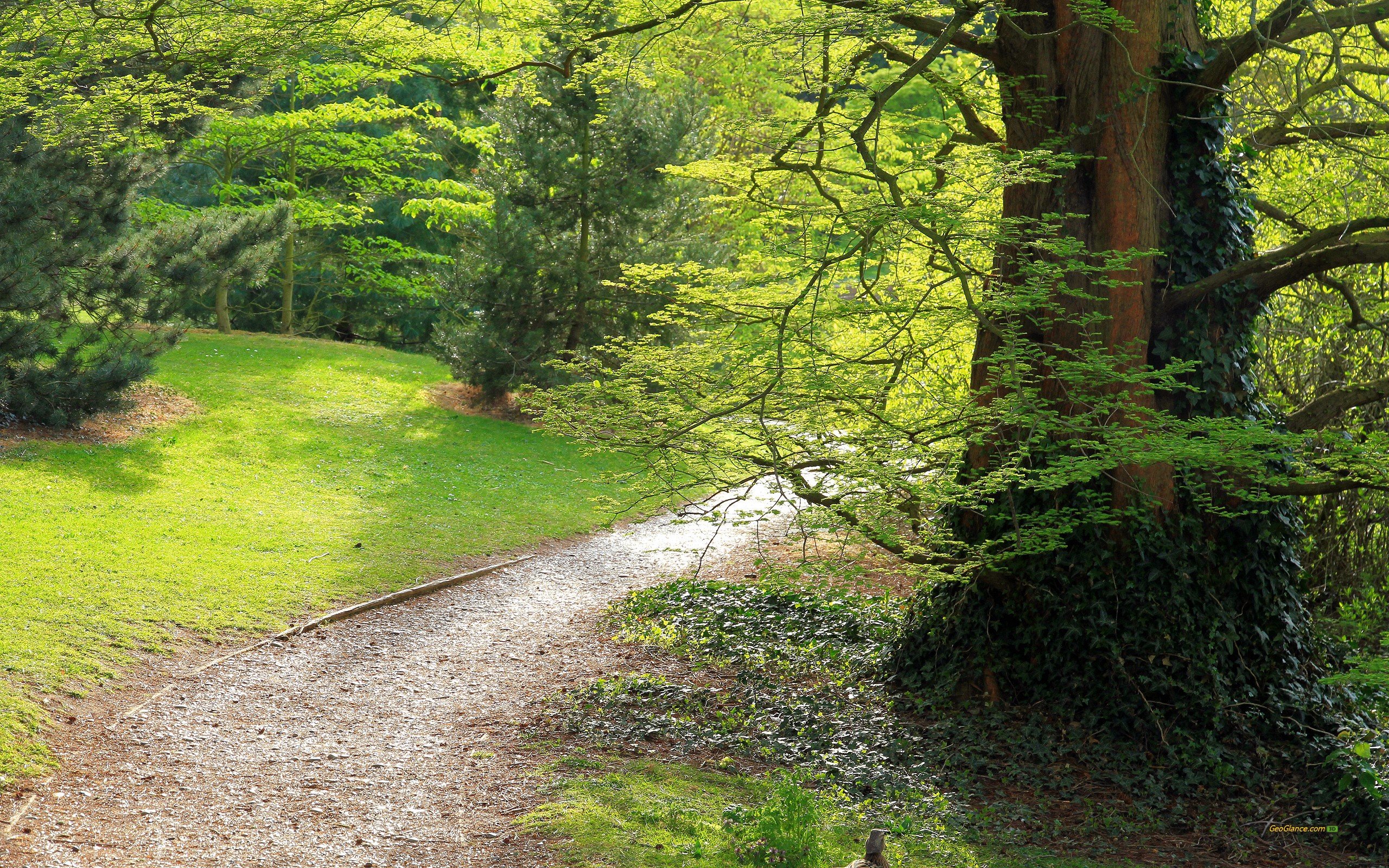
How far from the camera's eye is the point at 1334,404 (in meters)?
6.88

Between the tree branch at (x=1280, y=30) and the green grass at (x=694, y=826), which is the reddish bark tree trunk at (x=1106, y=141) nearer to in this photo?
the tree branch at (x=1280, y=30)

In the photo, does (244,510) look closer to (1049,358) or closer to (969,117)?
(969,117)

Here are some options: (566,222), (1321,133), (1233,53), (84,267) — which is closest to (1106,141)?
(1233,53)

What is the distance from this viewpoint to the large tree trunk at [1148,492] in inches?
260

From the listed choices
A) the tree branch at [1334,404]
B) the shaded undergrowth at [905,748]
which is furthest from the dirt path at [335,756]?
the tree branch at [1334,404]

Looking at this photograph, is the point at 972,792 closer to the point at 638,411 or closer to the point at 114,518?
the point at 638,411

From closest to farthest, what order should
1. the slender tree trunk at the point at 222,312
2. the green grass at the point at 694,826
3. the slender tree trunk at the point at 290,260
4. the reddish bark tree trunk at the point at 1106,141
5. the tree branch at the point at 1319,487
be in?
the green grass at the point at 694,826, the tree branch at the point at 1319,487, the reddish bark tree trunk at the point at 1106,141, the slender tree trunk at the point at 290,260, the slender tree trunk at the point at 222,312

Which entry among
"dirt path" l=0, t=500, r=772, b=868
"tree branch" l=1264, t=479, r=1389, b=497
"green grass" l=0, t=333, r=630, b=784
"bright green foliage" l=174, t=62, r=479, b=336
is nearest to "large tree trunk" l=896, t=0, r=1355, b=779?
"tree branch" l=1264, t=479, r=1389, b=497

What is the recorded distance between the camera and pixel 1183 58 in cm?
661

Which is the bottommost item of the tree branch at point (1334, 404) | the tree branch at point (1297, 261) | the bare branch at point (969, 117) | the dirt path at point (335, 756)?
the dirt path at point (335, 756)

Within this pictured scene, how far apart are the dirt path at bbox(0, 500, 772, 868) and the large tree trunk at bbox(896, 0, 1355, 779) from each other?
2946mm

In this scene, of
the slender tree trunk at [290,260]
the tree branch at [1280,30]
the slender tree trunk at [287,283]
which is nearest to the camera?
the tree branch at [1280,30]

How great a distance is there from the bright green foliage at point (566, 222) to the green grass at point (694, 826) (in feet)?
37.3

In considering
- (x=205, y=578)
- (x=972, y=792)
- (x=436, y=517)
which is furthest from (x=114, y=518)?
(x=972, y=792)
